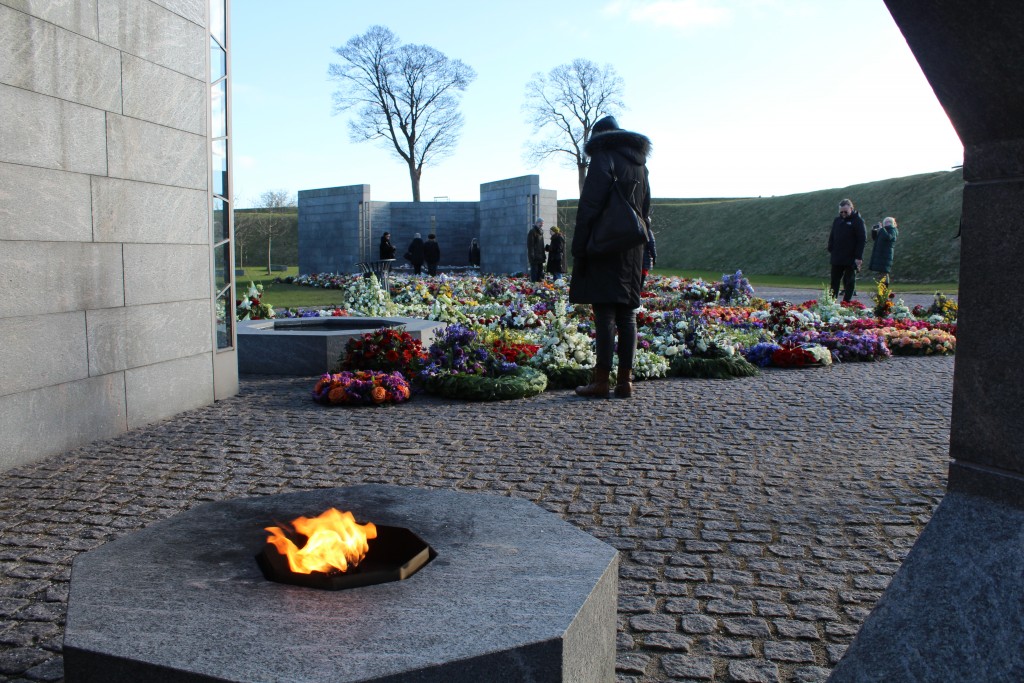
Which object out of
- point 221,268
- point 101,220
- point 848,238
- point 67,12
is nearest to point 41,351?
point 101,220

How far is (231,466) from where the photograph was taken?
17.5 ft

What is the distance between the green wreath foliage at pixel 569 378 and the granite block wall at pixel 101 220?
10.4ft

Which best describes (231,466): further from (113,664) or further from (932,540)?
(932,540)

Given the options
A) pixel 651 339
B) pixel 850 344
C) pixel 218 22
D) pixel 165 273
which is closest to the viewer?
pixel 165 273

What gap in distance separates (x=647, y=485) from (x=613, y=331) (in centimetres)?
257

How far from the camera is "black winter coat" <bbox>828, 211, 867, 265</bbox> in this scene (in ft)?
53.3

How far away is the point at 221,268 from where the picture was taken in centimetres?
778

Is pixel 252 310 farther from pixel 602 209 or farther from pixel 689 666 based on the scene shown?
pixel 689 666

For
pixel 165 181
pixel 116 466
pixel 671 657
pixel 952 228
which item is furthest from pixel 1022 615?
pixel 952 228

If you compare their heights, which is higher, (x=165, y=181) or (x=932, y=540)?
(x=165, y=181)

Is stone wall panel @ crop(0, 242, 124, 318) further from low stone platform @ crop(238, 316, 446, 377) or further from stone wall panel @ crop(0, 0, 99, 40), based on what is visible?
low stone platform @ crop(238, 316, 446, 377)

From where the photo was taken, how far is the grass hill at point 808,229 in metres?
36.7

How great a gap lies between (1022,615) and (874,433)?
470 cm

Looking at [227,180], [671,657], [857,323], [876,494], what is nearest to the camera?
[671,657]
